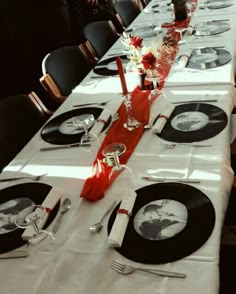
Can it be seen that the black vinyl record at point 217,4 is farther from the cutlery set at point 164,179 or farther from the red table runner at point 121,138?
the cutlery set at point 164,179

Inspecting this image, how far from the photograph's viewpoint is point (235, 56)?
88.9 inches

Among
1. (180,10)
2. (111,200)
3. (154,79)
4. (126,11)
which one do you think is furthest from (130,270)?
(126,11)

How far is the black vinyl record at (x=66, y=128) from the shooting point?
171 centimetres

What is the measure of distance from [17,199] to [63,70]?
54.9 inches

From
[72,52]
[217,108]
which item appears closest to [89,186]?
[217,108]

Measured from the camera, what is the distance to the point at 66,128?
1795 mm

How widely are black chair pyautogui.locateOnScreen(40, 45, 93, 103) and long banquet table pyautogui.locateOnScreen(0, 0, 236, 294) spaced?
0.47 metres

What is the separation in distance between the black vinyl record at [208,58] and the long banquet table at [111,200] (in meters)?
0.11

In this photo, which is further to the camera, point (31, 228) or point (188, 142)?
point (188, 142)

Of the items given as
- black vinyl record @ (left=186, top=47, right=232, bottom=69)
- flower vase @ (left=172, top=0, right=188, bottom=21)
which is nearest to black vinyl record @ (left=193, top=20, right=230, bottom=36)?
flower vase @ (left=172, top=0, right=188, bottom=21)

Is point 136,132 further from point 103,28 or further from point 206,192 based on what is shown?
point 103,28

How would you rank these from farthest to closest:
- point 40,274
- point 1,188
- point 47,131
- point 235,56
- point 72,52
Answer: point 72,52, point 235,56, point 47,131, point 1,188, point 40,274

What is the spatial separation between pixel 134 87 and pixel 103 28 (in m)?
1.36

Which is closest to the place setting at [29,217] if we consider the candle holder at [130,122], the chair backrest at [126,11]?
the candle holder at [130,122]
